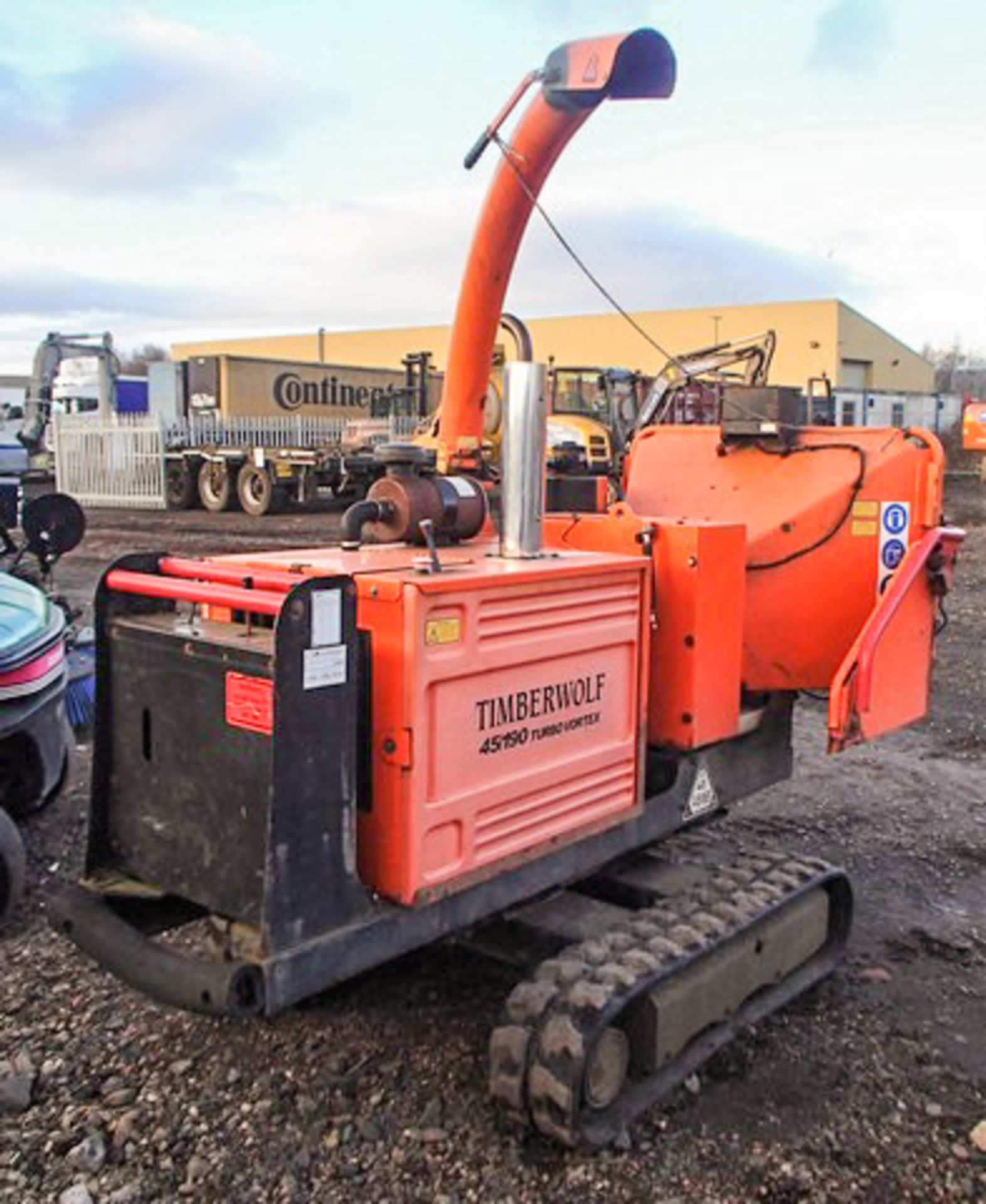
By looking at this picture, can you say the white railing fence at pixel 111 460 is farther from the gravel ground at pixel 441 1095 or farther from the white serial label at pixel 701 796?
the white serial label at pixel 701 796

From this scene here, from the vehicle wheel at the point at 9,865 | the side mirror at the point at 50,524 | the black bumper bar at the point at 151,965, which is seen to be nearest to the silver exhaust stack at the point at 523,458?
the black bumper bar at the point at 151,965

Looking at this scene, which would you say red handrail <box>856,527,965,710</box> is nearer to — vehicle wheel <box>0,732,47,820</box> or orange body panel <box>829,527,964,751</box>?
orange body panel <box>829,527,964,751</box>

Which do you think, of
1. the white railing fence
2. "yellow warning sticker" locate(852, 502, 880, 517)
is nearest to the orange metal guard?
"yellow warning sticker" locate(852, 502, 880, 517)

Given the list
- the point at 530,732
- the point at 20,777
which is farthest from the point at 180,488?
the point at 530,732

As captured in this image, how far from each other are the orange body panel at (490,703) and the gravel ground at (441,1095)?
26.6 inches

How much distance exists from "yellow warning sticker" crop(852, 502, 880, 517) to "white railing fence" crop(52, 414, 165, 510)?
70.1 ft

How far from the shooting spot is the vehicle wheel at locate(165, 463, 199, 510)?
23.7m

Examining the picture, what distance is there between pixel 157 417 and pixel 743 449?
21.6m

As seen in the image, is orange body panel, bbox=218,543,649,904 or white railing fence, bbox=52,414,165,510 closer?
orange body panel, bbox=218,543,649,904

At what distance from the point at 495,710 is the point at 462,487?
0.96 meters

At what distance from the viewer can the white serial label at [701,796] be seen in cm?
393

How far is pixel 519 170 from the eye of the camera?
195 inches

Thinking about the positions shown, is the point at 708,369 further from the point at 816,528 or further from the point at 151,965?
the point at 151,965

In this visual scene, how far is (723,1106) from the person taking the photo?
3.20 metres
